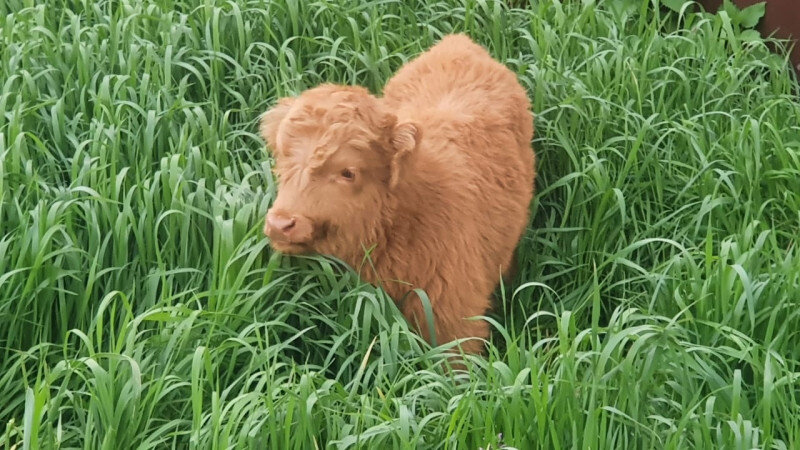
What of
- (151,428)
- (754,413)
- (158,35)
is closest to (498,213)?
(754,413)

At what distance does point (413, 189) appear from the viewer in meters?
3.56

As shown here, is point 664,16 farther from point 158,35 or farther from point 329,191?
point 329,191

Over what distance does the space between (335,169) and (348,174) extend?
56 millimetres

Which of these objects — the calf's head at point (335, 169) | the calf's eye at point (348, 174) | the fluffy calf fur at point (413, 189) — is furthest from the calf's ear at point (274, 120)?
the calf's eye at point (348, 174)

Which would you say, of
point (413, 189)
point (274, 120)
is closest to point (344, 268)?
point (413, 189)

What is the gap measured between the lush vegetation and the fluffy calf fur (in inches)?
6.5

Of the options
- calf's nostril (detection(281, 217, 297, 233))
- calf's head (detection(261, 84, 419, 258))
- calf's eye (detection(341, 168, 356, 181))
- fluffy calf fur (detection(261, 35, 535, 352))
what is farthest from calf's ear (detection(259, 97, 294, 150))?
calf's nostril (detection(281, 217, 297, 233))

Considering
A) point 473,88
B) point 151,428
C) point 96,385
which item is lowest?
point 151,428

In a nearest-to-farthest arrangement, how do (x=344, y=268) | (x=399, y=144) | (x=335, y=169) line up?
(x=335, y=169)
(x=399, y=144)
(x=344, y=268)

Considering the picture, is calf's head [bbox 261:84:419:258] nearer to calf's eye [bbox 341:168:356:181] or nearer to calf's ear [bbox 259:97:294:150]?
calf's eye [bbox 341:168:356:181]

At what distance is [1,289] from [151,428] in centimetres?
74

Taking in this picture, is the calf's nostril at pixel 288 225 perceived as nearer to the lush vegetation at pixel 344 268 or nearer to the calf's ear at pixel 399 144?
the lush vegetation at pixel 344 268

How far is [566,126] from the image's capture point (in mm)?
4680

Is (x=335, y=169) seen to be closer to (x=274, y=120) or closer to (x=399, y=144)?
(x=399, y=144)
